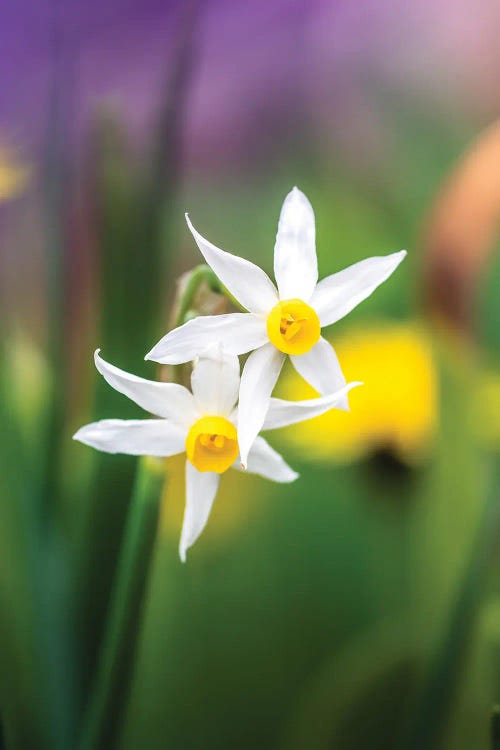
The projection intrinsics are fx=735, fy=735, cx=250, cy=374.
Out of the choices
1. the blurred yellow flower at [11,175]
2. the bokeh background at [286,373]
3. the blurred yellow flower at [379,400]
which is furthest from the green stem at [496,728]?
the blurred yellow flower at [11,175]

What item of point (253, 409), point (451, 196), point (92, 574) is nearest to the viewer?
point (253, 409)

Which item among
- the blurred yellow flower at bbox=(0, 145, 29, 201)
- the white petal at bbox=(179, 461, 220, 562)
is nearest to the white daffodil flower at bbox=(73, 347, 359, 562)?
the white petal at bbox=(179, 461, 220, 562)

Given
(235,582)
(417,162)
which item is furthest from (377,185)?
(235,582)

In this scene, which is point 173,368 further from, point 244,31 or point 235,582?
point 244,31

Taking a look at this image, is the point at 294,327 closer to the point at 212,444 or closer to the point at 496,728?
the point at 212,444

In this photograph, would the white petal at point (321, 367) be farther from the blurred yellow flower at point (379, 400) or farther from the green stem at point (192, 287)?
the blurred yellow flower at point (379, 400)

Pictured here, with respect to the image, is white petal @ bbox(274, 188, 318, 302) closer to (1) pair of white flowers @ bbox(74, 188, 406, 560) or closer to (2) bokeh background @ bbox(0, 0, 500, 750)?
(1) pair of white flowers @ bbox(74, 188, 406, 560)

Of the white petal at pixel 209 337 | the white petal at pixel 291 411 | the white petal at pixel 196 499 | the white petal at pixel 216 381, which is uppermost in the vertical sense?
the white petal at pixel 209 337

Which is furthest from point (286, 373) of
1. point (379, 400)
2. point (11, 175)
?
point (11, 175)
